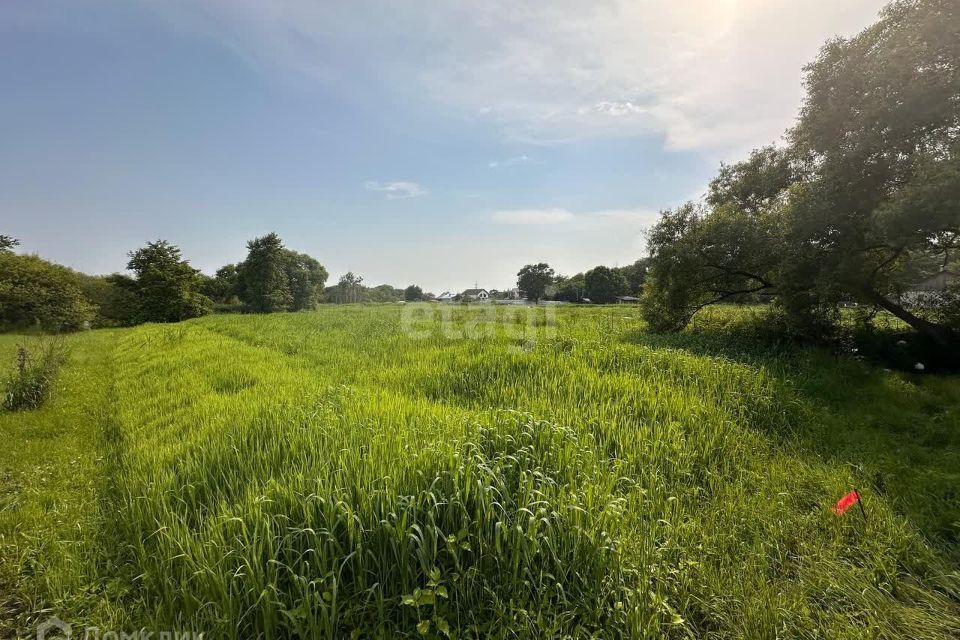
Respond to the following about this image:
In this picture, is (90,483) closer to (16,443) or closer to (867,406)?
(16,443)

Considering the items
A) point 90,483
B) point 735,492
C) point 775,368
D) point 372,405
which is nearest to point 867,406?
point 775,368

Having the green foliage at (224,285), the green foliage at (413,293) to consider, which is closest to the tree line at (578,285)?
the green foliage at (413,293)

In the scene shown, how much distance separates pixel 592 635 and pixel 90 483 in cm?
529

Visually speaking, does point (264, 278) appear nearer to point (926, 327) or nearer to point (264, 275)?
point (264, 275)

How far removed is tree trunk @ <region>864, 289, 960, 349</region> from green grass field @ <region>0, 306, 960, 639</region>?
186 inches

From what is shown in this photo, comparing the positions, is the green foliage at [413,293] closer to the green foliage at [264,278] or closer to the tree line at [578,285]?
the tree line at [578,285]

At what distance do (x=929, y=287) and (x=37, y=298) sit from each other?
43521 mm

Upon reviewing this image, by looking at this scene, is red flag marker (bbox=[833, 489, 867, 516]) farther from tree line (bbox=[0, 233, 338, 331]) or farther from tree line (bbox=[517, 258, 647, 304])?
tree line (bbox=[517, 258, 647, 304])

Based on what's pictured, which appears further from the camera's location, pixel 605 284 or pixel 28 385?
pixel 605 284

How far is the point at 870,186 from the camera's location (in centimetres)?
891

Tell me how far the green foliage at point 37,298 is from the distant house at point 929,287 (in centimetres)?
4194

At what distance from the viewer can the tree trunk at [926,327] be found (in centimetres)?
887

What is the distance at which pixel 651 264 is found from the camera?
13.9 m

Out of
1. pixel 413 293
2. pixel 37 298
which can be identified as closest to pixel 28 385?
pixel 37 298
